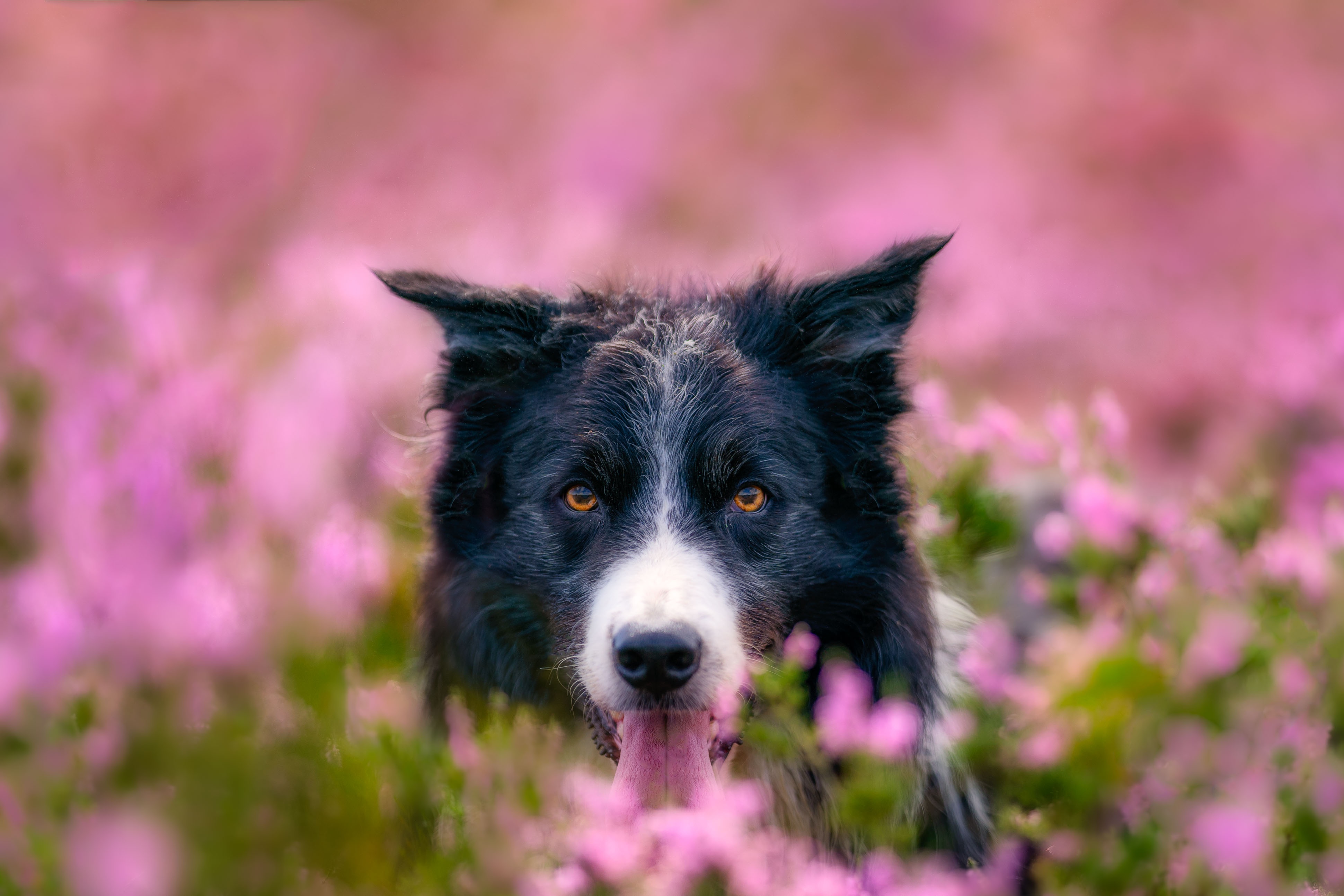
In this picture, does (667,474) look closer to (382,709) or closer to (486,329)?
Answer: (486,329)

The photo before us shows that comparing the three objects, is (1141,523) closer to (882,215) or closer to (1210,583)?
(1210,583)

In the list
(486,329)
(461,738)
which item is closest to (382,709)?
(461,738)

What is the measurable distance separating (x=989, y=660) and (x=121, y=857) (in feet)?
7.73

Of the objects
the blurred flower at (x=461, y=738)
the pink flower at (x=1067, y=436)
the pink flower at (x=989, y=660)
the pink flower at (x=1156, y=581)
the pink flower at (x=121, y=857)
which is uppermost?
the pink flower at (x=1067, y=436)

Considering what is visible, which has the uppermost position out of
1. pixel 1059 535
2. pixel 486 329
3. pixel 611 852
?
pixel 486 329

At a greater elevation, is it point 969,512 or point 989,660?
point 969,512

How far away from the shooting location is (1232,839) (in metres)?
2.04

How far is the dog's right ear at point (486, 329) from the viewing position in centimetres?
313

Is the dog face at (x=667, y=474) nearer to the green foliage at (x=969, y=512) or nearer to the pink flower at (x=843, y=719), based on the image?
the pink flower at (x=843, y=719)

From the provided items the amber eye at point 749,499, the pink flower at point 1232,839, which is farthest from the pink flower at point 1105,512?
the pink flower at point 1232,839

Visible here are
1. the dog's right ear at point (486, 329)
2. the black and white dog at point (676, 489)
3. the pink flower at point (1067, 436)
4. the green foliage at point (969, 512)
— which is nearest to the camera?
the black and white dog at point (676, 489)

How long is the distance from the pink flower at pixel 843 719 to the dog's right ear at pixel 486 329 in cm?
126

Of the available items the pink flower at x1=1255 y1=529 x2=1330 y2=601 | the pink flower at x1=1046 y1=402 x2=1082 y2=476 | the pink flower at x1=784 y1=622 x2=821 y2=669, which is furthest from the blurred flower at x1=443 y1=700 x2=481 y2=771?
the pink flower at x1=1255 y1=529 x2=1330 y2=601

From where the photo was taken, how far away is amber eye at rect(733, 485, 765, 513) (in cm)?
301
